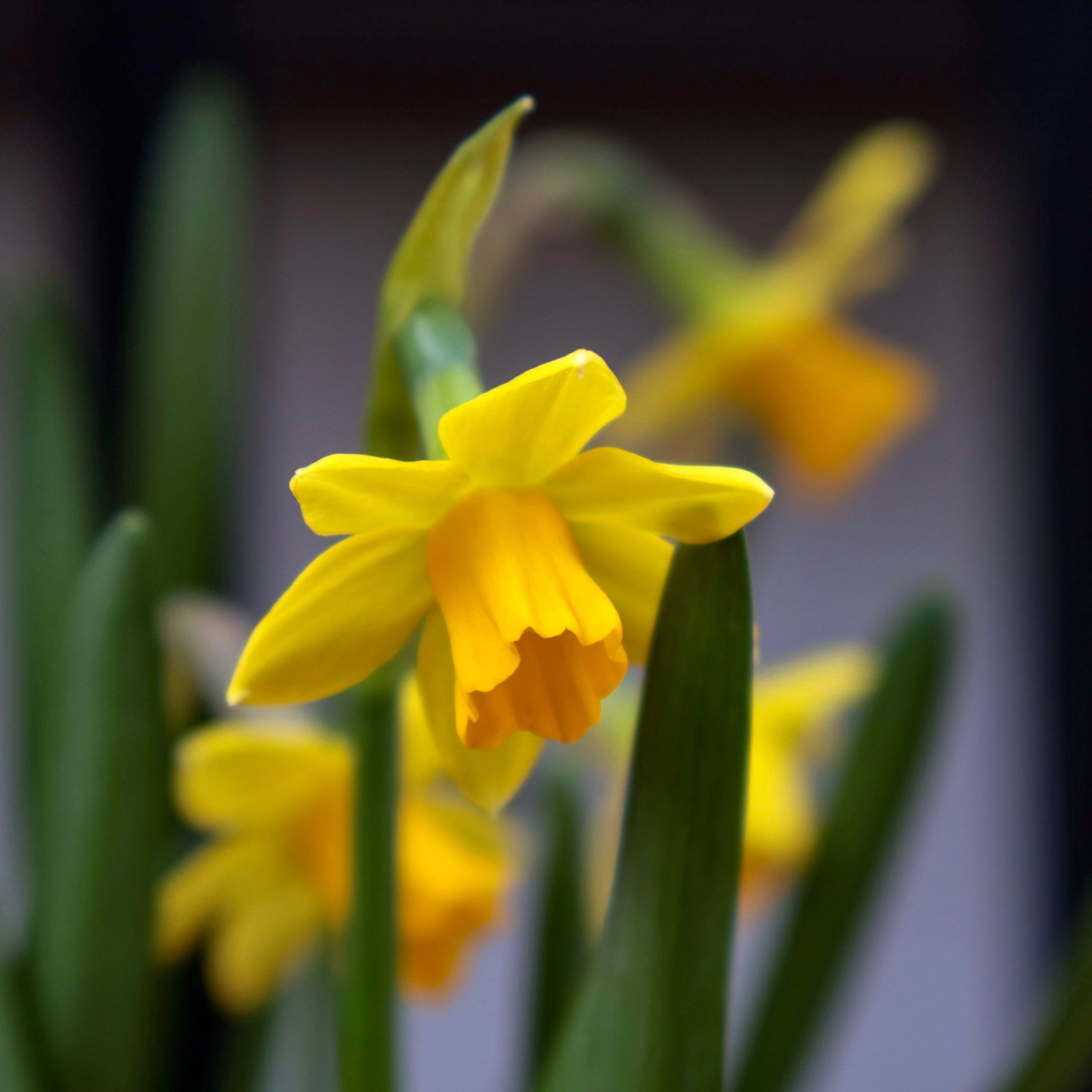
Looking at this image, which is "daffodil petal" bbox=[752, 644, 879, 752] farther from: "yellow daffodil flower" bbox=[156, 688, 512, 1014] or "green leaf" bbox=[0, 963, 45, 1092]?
"green leaf" bbox=[0, 963, 45, 1092]

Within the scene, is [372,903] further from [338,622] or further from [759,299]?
[759,299]

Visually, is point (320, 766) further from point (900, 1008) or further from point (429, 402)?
point (900, 1008)

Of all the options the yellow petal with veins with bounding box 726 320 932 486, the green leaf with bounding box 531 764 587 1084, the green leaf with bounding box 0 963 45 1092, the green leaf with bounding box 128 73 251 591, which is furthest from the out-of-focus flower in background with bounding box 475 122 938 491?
the green leaf with bounding box 0 963 45 1092

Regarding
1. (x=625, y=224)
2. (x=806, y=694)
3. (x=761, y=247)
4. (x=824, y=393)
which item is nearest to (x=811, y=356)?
(x=824, y=393)

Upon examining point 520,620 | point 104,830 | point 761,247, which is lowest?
point 104,830

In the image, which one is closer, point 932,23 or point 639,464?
point 639,464

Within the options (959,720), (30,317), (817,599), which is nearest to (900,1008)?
(959,720)
